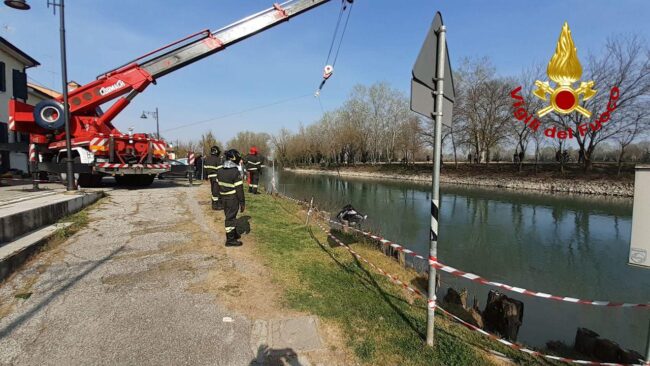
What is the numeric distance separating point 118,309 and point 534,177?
122 feet

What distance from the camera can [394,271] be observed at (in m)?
6.80

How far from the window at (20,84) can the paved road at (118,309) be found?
16.9 metres

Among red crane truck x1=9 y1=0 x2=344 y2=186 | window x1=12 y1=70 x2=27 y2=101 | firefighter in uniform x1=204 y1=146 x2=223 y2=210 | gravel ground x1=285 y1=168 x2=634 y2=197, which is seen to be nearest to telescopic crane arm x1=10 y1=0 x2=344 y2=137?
red crane truck x1=9 y1=0 x2=344 y2=186

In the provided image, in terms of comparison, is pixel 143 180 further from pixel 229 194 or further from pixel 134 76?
pixel 229 194

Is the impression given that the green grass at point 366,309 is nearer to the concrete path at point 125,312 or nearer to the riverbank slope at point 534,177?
the concrete path at point 125,312

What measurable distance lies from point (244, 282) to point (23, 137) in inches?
798

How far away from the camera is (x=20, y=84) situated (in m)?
17.9

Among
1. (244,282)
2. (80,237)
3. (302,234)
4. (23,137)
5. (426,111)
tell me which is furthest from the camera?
(23,137)

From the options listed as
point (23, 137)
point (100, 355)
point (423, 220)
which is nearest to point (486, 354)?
point (100, 355)

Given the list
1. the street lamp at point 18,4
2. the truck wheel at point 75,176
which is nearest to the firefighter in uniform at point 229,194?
the street lamp at point 18,4

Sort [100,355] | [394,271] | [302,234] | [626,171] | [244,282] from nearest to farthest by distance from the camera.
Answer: [100,355], [244,282], [394,271], [302,234], [626,171]

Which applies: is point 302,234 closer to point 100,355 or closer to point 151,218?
point 151,218

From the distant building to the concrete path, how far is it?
15437 mm

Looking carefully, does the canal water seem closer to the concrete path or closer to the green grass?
the green grass
